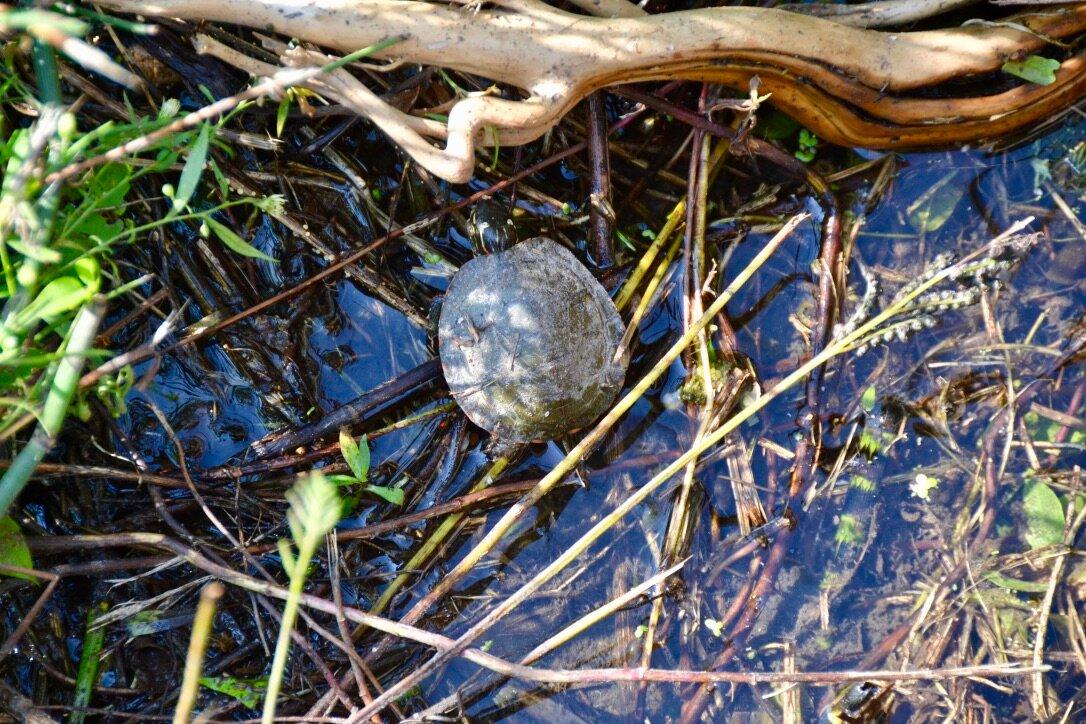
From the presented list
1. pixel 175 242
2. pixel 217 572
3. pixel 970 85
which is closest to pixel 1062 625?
pixel 970 85

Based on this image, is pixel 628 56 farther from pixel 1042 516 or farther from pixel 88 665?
pixel 88 665

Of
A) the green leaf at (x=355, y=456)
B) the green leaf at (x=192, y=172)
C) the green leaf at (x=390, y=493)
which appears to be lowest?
the green leaf at (x=390, y=493)

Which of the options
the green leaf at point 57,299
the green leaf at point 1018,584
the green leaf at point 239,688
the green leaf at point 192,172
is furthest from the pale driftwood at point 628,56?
the green leaf at point 239,688

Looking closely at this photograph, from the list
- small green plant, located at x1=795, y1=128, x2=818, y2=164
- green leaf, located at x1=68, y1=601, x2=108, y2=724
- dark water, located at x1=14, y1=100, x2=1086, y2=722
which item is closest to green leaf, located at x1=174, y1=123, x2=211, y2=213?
dark water, located at x1=14, y1=100, x2=1086, y2=722

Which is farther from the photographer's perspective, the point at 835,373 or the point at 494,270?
the point at 835,373

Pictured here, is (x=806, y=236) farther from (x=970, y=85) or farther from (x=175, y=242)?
(x=175, y=242)

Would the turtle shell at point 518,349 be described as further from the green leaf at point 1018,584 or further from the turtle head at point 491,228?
the green leaf at point 1018,584
